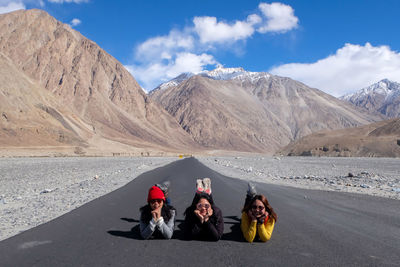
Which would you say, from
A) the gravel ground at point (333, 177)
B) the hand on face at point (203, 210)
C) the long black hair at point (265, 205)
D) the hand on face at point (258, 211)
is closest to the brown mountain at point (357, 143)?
the gravel ground at point (333, 177)

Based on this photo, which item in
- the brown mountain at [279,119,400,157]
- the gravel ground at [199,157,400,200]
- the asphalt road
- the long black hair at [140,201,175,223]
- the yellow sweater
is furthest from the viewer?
the brown mountain at [279,119,400,157]

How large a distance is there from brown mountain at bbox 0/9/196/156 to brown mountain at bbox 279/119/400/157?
51749 millimetres

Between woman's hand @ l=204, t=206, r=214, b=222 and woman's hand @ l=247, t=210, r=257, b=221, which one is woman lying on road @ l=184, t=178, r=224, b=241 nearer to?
woman's hand @ l=204, t=206, r=214, b=222

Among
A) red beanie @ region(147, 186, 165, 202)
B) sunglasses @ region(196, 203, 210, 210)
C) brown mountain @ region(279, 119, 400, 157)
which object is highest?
brown mountain @ region(279, 119, 400, 157)

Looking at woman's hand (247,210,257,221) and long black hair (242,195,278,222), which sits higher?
long black hair (242,195,278,222)

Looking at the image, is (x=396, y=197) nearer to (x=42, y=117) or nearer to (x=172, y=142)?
(x=42, y=117)

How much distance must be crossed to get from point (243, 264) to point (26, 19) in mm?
153069

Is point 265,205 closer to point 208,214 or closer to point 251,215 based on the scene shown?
point 251,215

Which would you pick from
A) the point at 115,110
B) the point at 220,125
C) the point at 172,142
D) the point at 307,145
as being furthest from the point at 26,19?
the point at 307,145

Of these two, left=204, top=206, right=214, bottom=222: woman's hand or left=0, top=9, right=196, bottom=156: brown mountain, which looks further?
left=0, top=9, right=196, bottom=156: brown mountain

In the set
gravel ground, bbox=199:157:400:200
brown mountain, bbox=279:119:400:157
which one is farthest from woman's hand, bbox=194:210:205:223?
brown mountain, bbox=279:119:400:157

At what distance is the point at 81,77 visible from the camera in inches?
5285

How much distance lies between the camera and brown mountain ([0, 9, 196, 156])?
12481 centimetres

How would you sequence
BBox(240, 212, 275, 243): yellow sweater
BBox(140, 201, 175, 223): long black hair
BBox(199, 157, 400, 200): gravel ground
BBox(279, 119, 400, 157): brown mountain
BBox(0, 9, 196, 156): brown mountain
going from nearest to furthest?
BBox(240, 212, 275, 243): yellow sweater → BBox(140, 201, 175, 223): long black hair → BBox(199, 157, 400, 200): gravel ground → BBox(279, 119, 400, 157): brown mountain → BBox(0, 9, 196, 156): brown mountain
